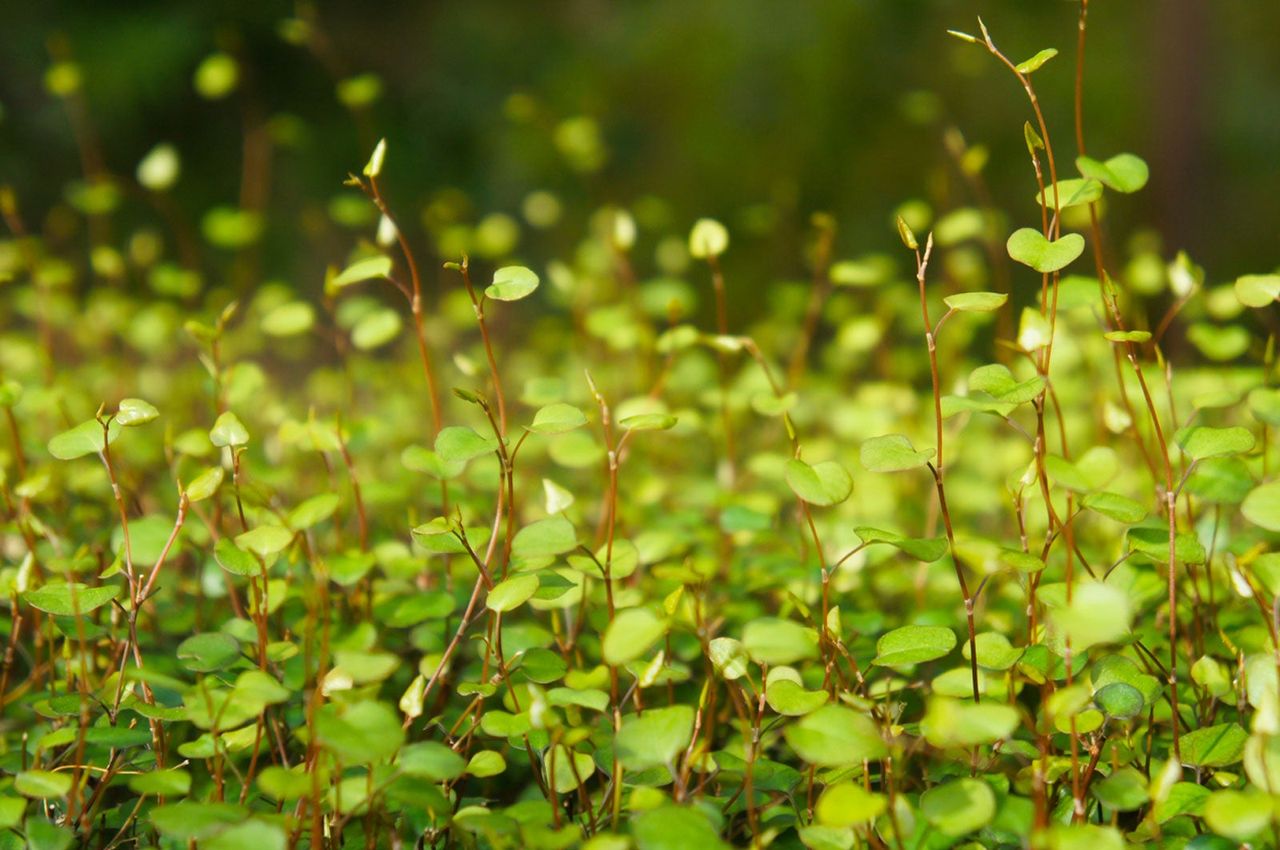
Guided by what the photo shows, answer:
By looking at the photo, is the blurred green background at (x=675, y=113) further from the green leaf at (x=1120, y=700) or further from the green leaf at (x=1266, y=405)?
the green leaf at (x=1120, y=700)

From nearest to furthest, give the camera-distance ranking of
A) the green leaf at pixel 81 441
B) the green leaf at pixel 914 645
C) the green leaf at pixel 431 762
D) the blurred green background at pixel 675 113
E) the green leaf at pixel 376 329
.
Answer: the green leaf at pixel 431 762
the green leaf at pixel 914 645
the green leaf at pixel 81 441
the green leaf at pixel 376 329
the blurred green background at pixel 675 113

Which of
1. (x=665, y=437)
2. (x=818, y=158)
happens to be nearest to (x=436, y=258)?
(x=818, y=158)

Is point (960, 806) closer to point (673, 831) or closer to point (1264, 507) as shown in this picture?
point (673, 831)

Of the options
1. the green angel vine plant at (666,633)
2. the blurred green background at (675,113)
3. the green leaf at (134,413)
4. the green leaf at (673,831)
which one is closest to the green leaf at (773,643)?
the green angel vine plant at (666,633)

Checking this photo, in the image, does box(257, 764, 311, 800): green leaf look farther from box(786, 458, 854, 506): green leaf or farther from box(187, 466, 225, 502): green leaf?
box(786, 458, 854, 506): green leaf

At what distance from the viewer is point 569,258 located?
11.1 feet

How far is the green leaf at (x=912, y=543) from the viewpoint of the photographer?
741 millimetres

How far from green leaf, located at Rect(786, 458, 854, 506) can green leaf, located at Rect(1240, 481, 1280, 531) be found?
0.27 metres

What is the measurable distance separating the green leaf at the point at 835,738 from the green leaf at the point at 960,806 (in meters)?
0.05

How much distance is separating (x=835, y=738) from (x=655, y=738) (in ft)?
0.40

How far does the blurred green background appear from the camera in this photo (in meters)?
3.07

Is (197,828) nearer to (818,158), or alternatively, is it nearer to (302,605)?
(302,605)

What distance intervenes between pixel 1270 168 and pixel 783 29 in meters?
1.71

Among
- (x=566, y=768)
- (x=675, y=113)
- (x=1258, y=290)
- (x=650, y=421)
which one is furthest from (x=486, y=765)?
(x=675, y=113)
